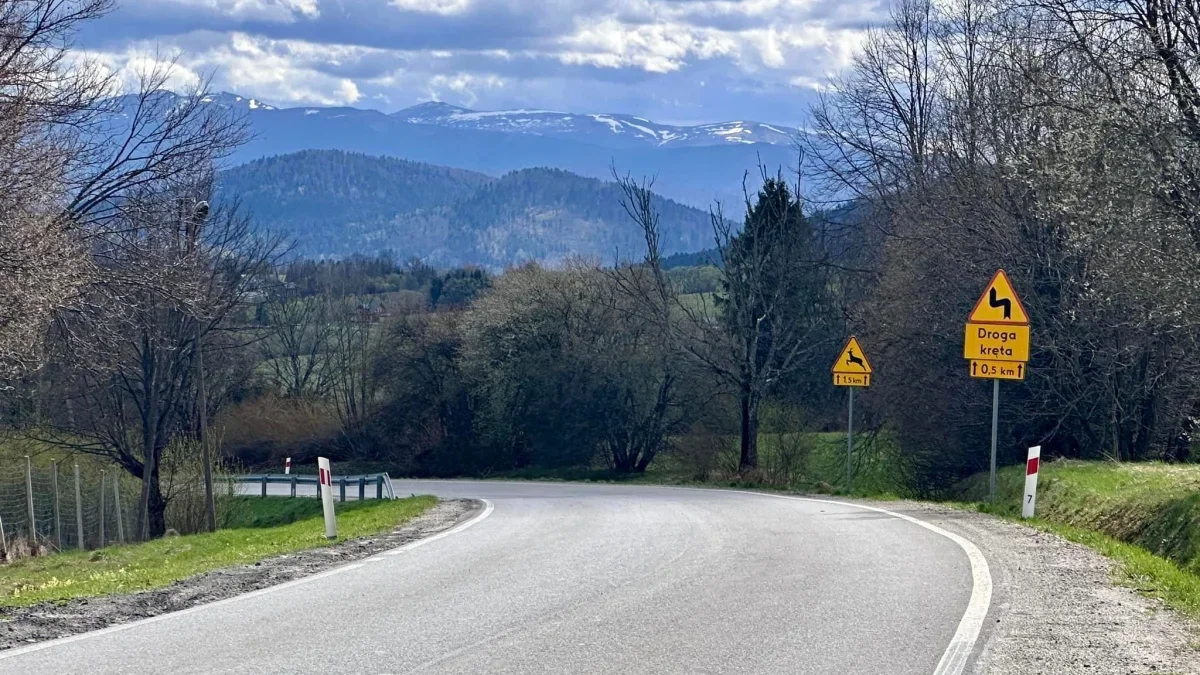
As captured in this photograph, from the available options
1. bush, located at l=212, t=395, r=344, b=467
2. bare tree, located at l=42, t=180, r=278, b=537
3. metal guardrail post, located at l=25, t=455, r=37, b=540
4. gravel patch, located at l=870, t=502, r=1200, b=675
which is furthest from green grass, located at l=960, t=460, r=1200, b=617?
bush, located at l=212, t=395, r=344, b=467

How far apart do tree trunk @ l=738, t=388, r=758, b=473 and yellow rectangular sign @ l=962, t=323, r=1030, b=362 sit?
16868mm

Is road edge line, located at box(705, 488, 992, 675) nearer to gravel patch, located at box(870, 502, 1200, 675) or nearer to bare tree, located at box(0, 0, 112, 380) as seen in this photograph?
gravel patch, located at box(870, 502, 1200, 675)

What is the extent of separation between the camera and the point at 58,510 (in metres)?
28.5

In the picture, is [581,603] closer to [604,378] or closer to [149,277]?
[149,277]

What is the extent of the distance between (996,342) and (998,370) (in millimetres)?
430

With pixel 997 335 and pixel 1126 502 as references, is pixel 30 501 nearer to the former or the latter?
pixel 997 335

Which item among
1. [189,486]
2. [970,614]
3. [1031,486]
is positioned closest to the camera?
[970,614]

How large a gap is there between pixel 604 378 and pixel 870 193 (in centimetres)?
1202

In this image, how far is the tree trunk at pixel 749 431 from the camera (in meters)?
35.9

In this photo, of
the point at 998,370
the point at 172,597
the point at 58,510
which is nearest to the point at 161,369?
the point at 58,510

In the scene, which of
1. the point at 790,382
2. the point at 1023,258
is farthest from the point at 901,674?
the point at 790,382

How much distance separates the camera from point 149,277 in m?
18.6

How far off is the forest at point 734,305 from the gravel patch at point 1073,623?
555 cm

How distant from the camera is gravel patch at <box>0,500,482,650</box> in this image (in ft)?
27.9
